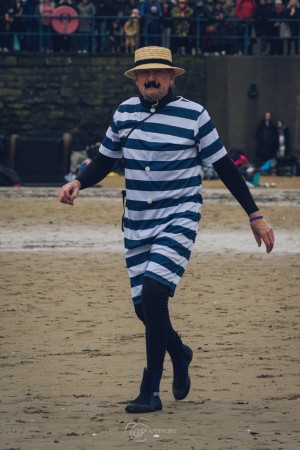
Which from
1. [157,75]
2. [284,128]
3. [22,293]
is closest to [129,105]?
[157,75]

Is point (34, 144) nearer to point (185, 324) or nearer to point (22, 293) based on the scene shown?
point (22, 293)

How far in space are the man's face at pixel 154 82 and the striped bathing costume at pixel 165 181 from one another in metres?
0.08

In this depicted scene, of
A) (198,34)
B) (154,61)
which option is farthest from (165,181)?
(198,34)

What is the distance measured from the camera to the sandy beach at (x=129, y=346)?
6.33 meters

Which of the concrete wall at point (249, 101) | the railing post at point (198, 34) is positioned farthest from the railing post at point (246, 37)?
the railing post at point (198, 34)

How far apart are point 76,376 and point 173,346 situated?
2.76ft

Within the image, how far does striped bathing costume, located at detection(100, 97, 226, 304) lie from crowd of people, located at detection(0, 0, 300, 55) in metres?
23.2

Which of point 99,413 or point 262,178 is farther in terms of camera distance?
point 262,178

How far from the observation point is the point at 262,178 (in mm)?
31062

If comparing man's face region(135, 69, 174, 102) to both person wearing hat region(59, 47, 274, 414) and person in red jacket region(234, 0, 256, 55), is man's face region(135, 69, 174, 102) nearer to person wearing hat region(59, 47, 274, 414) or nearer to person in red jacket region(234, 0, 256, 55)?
person wearing hat region(59, 47, 274, 414)

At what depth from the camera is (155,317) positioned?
683cm

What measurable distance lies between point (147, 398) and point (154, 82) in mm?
1563

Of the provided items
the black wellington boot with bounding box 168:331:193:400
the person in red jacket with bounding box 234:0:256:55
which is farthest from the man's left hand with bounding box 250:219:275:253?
the person in red jacket with bounding box 234:0:256:55

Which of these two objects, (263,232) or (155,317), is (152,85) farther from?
(155,317)
